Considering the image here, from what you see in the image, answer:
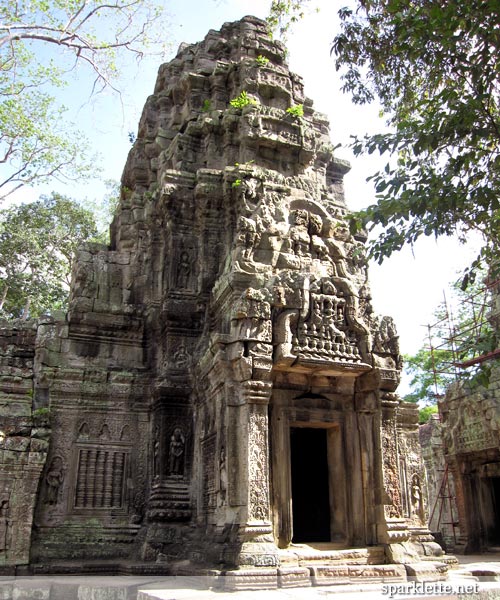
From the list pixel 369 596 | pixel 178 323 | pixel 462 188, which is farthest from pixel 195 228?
pixel 369 596

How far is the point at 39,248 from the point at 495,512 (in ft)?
61.9

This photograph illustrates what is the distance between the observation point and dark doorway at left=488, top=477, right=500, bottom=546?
50.2ft

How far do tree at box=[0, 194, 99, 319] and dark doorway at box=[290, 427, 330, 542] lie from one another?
643 inches

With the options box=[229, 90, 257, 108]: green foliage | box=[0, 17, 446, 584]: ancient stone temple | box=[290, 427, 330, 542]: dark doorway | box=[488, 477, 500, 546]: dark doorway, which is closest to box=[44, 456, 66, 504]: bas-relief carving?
box=[0, 17, 446, 584]: ancient stone temple

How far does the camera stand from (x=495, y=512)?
15.6m

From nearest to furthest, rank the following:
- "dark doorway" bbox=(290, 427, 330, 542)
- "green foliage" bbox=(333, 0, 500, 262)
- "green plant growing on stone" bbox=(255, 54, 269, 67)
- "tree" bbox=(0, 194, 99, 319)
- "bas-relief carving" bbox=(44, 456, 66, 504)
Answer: "green foliage" bbox=(333, 0, 500, 262) < "bas-relief carving" bbox=(44, 456, 66, 504) < "dark doorway" bbox=(290, 427, 330, 542) < "green plant growing on stone" bbox=(255, 54, 269, 67) < "tree" bbox=(0, 194, 99, 319)

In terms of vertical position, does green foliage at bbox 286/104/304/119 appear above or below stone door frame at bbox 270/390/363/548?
above

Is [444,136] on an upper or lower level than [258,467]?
upper

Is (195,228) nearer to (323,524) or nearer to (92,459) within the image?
(92,459)

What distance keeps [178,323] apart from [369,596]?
217 inches

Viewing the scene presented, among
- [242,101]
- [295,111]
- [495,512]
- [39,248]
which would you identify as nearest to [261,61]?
[242,101]

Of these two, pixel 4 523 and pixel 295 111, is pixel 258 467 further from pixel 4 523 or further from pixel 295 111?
pixel 295 111

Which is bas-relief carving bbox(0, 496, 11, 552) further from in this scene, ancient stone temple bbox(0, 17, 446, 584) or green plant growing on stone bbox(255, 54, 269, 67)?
green plant growing on stone bbox(255, 54, 269, 67)

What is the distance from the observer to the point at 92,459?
33.0 ft
